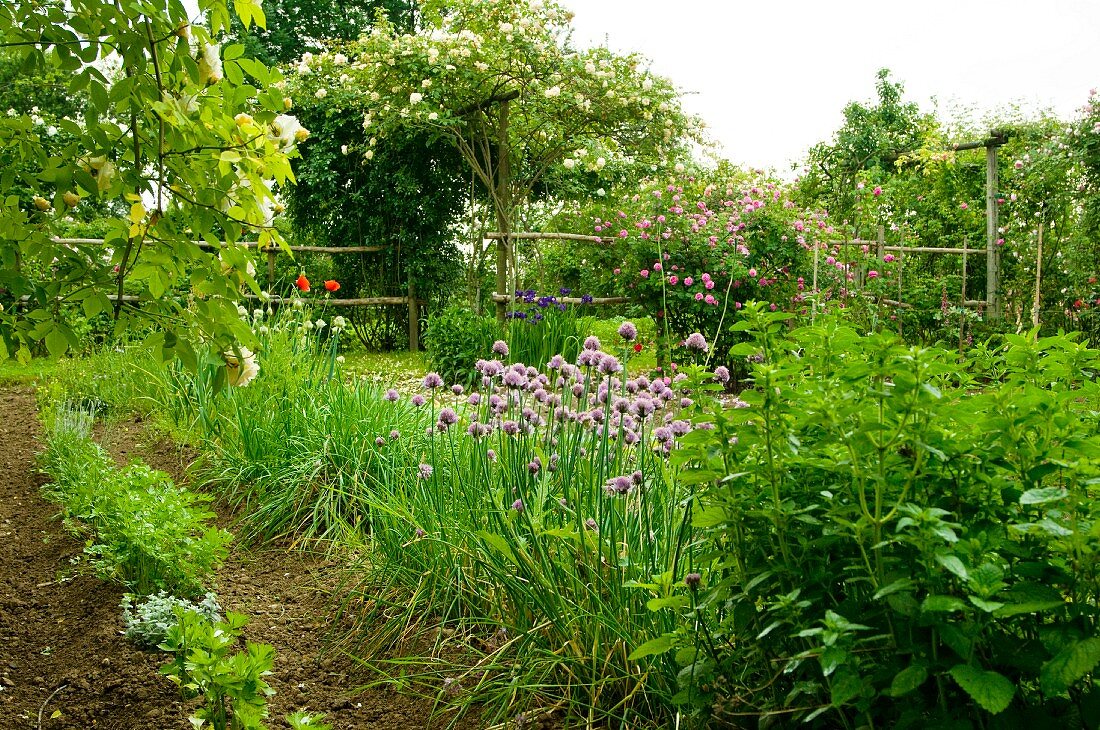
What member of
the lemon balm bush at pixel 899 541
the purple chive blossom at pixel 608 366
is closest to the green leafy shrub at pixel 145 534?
the purple chive blossom at pixel 608 366

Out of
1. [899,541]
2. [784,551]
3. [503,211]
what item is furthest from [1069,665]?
[503,211]

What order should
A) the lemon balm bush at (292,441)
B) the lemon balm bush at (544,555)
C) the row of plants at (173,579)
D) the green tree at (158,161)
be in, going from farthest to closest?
the lemon balm bush at (292,441), the lemon balm bush at (544,555), the row of plants at (173,579), the green tree at (158,161)

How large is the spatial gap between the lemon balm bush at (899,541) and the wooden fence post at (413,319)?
936cm

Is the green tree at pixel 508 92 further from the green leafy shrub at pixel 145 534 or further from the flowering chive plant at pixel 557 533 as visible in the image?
the flowering chive plant at pixel 557 533

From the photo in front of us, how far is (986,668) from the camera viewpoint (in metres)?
1.38

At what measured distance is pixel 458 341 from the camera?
27.8 ft

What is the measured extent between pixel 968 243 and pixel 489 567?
10.8m

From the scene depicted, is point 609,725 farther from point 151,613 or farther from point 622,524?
point 151,613

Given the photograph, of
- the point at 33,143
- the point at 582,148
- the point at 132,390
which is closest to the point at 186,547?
the point at 33,143

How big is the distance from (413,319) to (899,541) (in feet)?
32.1

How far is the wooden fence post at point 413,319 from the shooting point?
10805 millimetres

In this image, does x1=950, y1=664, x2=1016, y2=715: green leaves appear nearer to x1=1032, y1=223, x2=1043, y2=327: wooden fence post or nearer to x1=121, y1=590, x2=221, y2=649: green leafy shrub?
x1=121, y1=590, x2=221, y2=649: green leafy shrub

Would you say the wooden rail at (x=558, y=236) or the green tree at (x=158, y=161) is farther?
the wooden rail at (x=558, y=236)

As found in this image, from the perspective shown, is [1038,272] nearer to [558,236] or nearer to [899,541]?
[558,236]
